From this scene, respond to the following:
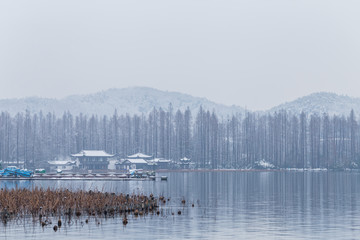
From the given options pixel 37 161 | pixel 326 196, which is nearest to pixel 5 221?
pixel 326 196

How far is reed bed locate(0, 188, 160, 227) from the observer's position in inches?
1857

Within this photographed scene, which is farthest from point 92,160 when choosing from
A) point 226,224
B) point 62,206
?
point 226,224

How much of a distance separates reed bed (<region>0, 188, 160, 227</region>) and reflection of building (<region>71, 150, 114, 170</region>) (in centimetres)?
13824

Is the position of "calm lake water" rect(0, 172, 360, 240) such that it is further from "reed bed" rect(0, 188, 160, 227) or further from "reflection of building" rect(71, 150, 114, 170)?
"reflection of building" rect(71, 150, 114, 170)

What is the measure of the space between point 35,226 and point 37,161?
153149 millimetres

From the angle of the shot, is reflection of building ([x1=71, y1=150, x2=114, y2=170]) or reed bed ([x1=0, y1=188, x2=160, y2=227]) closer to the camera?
reed bed ([x1=0, y1=188, x2=160, y2=227])

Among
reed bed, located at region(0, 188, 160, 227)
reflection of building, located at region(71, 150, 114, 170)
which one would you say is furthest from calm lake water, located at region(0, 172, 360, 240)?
reflection of building, located at region(71, 150, 114, 170)

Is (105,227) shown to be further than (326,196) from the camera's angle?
No

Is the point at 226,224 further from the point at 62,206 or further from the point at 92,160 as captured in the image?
the point at 92,160

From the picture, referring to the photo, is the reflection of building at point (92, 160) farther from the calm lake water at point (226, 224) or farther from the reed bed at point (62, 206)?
the reed bed at point (62, 206)

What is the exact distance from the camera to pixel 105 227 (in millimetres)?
43438

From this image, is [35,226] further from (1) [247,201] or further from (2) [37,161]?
(2) [37,161]

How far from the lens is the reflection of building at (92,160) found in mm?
191375

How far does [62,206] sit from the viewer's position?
49688mm
